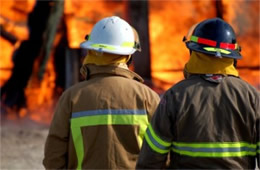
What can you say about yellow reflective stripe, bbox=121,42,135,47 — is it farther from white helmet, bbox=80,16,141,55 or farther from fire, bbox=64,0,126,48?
fire, bbox=64,0,126,48

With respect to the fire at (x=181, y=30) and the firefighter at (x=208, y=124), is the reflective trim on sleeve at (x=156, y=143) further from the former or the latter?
the fire at (x=181, y=30)

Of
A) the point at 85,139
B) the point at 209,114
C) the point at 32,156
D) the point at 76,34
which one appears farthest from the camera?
the point at 76,34

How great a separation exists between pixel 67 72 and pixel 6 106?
1.34 metres

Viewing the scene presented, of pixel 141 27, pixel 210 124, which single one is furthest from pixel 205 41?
pixel 141 27

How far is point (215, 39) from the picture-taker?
2.10m

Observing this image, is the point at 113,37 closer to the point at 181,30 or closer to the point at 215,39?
the point at 215,39

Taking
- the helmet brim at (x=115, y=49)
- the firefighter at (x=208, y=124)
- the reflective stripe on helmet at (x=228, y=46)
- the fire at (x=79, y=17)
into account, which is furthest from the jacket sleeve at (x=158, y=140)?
the fire at (x=79, y=17)

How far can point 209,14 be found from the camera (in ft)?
29.6

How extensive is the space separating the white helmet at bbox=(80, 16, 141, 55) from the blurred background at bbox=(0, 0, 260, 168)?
20.2ft

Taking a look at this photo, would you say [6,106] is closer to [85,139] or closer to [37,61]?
[37,61]

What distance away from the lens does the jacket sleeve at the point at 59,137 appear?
7.57 feet

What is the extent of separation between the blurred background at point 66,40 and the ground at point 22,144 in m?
0.25

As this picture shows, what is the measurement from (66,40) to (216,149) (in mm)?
7317

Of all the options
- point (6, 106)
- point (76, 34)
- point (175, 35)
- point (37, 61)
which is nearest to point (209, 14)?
point (175, 35)
